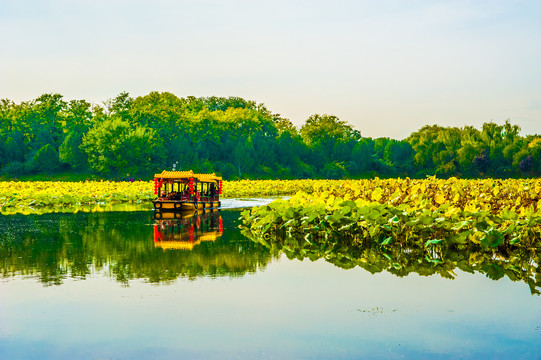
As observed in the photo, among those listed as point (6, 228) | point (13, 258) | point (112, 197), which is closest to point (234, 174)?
point (112, 197)

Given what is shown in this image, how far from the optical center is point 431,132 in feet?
319

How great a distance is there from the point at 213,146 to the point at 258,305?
6794 centimetres

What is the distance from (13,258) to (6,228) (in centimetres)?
642

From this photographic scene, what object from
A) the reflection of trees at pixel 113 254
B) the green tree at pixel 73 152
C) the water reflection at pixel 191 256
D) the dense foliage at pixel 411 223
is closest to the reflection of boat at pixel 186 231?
the water reflection at pixel 191 256

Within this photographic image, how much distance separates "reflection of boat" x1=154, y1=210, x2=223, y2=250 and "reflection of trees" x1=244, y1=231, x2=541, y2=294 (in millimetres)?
2156

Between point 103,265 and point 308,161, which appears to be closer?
point 103,265

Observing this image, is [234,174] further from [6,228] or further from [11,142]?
[6,228]

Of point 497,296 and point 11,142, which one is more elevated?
point 11,142

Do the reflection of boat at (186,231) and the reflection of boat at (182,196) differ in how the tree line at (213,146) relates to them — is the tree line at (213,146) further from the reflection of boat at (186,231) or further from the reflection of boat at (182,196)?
the reflection of boat at (186,231)

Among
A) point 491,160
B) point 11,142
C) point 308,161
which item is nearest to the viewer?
point 11,142

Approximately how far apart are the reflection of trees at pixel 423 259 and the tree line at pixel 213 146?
52.0 meters

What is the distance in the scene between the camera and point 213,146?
75.1 m

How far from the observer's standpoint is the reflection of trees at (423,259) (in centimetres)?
972

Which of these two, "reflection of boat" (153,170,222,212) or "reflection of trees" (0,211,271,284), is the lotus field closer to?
"reflection of trees" (0,211,271,284)
